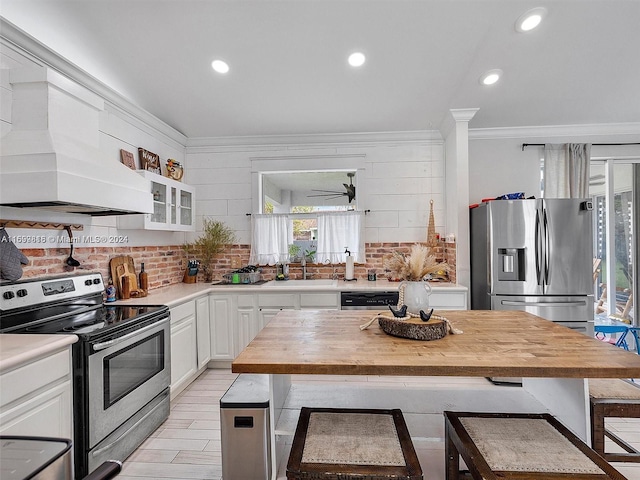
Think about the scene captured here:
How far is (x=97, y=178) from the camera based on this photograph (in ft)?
6.80

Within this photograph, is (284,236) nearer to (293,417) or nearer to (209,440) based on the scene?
(209,440)

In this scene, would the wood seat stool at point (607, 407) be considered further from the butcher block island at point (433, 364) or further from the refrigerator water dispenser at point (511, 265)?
the refrigerator water dispenser at point (511, 265)

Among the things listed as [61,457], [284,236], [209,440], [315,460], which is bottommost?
[209,440]

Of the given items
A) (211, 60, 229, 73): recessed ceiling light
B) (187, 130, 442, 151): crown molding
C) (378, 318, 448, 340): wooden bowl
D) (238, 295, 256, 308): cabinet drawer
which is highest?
(211, 60, 229, 73): recessed ceiling light

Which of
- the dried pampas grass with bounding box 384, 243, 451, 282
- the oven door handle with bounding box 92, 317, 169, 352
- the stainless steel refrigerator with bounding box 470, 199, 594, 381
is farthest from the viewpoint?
the stainless steel refrigerator with bounding box 470, 199, 594, 381

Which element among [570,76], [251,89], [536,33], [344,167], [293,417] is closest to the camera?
[293,417]

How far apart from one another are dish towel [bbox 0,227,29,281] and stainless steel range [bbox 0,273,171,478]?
0.06 m

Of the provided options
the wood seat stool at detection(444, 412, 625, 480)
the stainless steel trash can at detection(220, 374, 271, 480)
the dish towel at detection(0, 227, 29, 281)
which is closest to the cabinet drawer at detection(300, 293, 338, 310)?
the stainless steel trash can at detection(220, 374, 271, 480)

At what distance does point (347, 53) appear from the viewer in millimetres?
2912

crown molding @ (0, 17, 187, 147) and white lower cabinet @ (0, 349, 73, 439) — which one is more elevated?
crown molding @ (0, 17, 187, 147)

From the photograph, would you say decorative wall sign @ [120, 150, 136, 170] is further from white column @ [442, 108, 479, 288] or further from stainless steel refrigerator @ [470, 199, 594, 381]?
stainless steel refrigerator @ [470, 199, 594, 381]

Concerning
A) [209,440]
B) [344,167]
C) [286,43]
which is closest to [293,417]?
[209,440]

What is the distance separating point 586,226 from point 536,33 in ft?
5.81

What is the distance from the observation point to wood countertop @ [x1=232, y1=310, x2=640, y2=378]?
50.8 inches
